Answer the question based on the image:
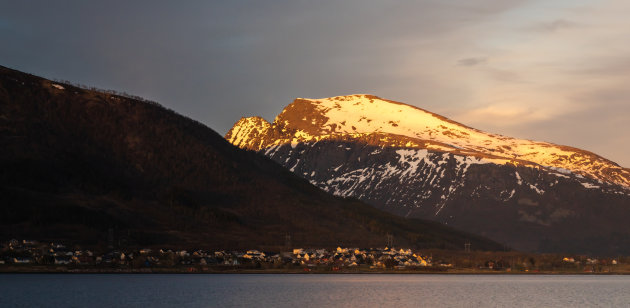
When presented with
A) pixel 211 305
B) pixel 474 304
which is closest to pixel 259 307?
pixel 211 305

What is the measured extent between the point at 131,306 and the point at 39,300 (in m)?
26.3

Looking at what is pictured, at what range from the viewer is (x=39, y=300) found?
196 meters

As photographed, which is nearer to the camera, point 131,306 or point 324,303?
point 131,306

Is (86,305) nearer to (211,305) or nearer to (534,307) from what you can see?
(211,305)

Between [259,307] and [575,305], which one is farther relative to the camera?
[575,305]

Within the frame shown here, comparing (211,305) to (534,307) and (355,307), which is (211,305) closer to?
(355,307)

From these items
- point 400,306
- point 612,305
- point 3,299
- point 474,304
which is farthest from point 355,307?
point 3,299

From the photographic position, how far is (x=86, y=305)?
183375 mm

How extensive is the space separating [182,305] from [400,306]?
150 ft

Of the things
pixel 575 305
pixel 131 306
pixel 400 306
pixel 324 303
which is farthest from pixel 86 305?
pixel 575 305

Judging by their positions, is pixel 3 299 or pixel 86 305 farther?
pixel 3 299

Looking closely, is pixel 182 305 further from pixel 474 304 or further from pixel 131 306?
pixel 474 304

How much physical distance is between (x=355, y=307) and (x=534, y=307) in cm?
3899

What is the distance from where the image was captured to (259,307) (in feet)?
599
